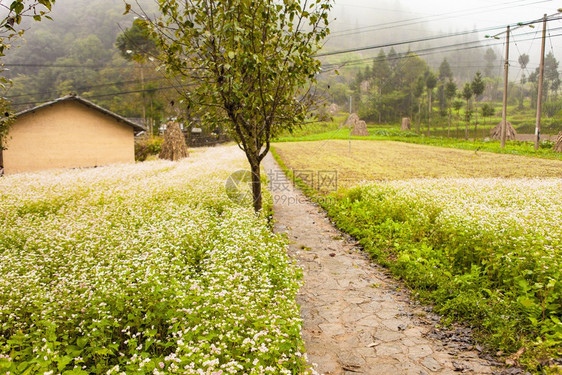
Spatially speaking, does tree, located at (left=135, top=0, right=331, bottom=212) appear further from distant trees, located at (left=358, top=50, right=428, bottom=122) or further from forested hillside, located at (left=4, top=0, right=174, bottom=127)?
distant trees, located at (left=358, top=50, right=428, bottom=122)

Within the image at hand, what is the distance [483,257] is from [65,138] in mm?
25101

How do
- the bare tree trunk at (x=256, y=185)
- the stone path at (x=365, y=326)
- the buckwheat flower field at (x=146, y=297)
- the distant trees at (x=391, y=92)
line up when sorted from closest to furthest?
the buckwheat flower field at (x=146, y=297) < the stone path at (x=365, y=326) < the bare tree trunk at (x=256, y=185) < the distant trees at (x=391, y=92)

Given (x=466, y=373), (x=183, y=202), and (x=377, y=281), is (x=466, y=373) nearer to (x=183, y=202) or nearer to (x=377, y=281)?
(x=377, y=281)

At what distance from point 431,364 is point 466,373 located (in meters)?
0.34

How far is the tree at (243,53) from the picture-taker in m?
5.71

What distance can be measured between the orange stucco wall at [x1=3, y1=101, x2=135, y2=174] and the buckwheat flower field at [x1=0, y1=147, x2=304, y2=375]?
16284 mm

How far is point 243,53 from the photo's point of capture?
216 inches

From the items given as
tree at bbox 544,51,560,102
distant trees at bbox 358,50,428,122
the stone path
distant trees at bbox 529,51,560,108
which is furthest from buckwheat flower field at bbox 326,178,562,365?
tree at bbox 544,51,560,102

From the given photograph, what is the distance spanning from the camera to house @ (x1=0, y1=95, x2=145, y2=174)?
21.0 metres

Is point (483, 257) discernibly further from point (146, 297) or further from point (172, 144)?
point (172, 144)

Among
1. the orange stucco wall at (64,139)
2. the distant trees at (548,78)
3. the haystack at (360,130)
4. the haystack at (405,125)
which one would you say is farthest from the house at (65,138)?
the distant trees at (548,78)

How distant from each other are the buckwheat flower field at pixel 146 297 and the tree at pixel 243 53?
2.27 metres

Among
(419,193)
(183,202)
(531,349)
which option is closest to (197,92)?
(183,202)

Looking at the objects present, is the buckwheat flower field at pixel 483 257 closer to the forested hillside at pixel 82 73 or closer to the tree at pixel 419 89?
the forested hillside at pixel 82 73
